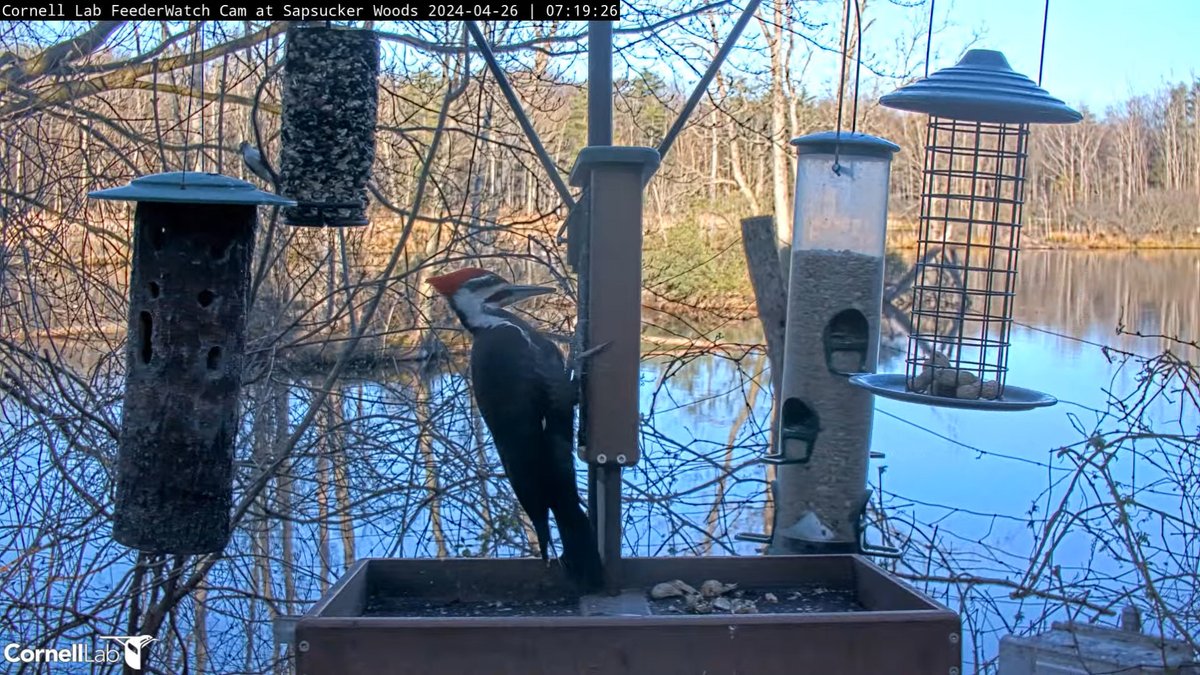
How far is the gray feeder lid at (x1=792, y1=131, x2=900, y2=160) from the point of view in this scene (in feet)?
9.29

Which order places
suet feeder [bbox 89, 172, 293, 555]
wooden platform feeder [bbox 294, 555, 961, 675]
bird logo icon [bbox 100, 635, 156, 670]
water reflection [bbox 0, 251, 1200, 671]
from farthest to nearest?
water reflection [bbox 0, 251, 1200, 671] → bird logo icon [bbox 100, 635, 156, 670] → suet feeder [bbox 89, 172, 293, 555] → wooden platform feeder [bbox 294, 555, 961, 675]

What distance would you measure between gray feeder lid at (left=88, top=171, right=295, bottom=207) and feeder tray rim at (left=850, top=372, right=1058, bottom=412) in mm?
1302

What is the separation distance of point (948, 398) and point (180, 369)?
1.66 meters

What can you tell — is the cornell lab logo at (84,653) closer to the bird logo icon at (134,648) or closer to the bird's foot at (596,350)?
the bird logo icon at (134,648)

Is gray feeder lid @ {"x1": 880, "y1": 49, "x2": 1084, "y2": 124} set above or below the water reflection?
above

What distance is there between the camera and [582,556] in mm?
2145

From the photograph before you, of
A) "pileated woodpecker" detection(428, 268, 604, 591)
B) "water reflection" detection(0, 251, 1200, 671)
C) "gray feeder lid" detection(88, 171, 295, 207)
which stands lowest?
"water reflection" detection(0, 251, 1200, 671)

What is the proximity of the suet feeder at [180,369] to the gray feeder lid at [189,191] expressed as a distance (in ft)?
0.66

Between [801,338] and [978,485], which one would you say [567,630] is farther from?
[978,485]

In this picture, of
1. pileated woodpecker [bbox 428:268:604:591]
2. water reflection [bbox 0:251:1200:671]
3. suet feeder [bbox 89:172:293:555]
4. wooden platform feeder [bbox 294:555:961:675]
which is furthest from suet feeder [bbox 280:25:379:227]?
water reflection [bbox 0:251:1200:671]

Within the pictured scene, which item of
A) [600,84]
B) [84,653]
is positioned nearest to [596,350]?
[600,84]

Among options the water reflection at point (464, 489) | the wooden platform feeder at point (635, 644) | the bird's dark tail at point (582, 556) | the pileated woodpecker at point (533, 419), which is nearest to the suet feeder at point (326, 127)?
the pileated woodpecker at point (533, 419)

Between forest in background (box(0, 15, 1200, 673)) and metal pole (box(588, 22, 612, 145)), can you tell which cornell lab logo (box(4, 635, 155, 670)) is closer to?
forest in background (box(0, 15, 1200, 673))

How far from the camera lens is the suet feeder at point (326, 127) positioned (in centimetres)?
278
